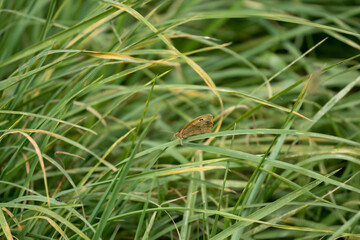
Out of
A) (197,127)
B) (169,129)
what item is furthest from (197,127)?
(169,129)

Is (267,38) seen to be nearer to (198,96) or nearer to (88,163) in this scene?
Answer: (198,96)

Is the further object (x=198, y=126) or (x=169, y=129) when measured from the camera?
(x=169, y=129)

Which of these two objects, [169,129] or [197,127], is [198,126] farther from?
[169,129]

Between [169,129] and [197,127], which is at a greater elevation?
[197,127]
